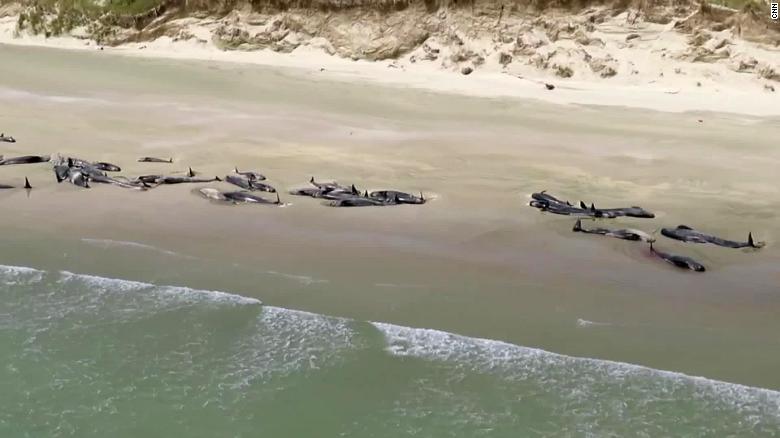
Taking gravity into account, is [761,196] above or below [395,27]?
below

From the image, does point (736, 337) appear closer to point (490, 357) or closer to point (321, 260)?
point (490, 357)

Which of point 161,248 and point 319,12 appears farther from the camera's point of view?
point 319,12

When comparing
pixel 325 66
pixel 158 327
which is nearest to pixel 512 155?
pixel 158 327

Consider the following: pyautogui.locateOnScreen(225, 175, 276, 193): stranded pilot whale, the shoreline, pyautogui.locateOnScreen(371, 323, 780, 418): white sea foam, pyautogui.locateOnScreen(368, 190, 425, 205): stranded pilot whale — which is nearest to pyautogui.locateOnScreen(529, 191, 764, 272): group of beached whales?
pyautogui.locateOnScreen(368, 190, 425, 205): stranded pilot whale

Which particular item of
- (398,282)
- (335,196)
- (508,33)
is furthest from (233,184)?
(508,33)

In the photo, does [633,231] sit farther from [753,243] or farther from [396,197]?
[396,197]

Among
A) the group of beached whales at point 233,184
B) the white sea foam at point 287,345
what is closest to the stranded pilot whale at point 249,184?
the group of beached whales at point 233,184

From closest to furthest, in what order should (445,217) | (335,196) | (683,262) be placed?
(683,262) → (445,217) → (335,196)
